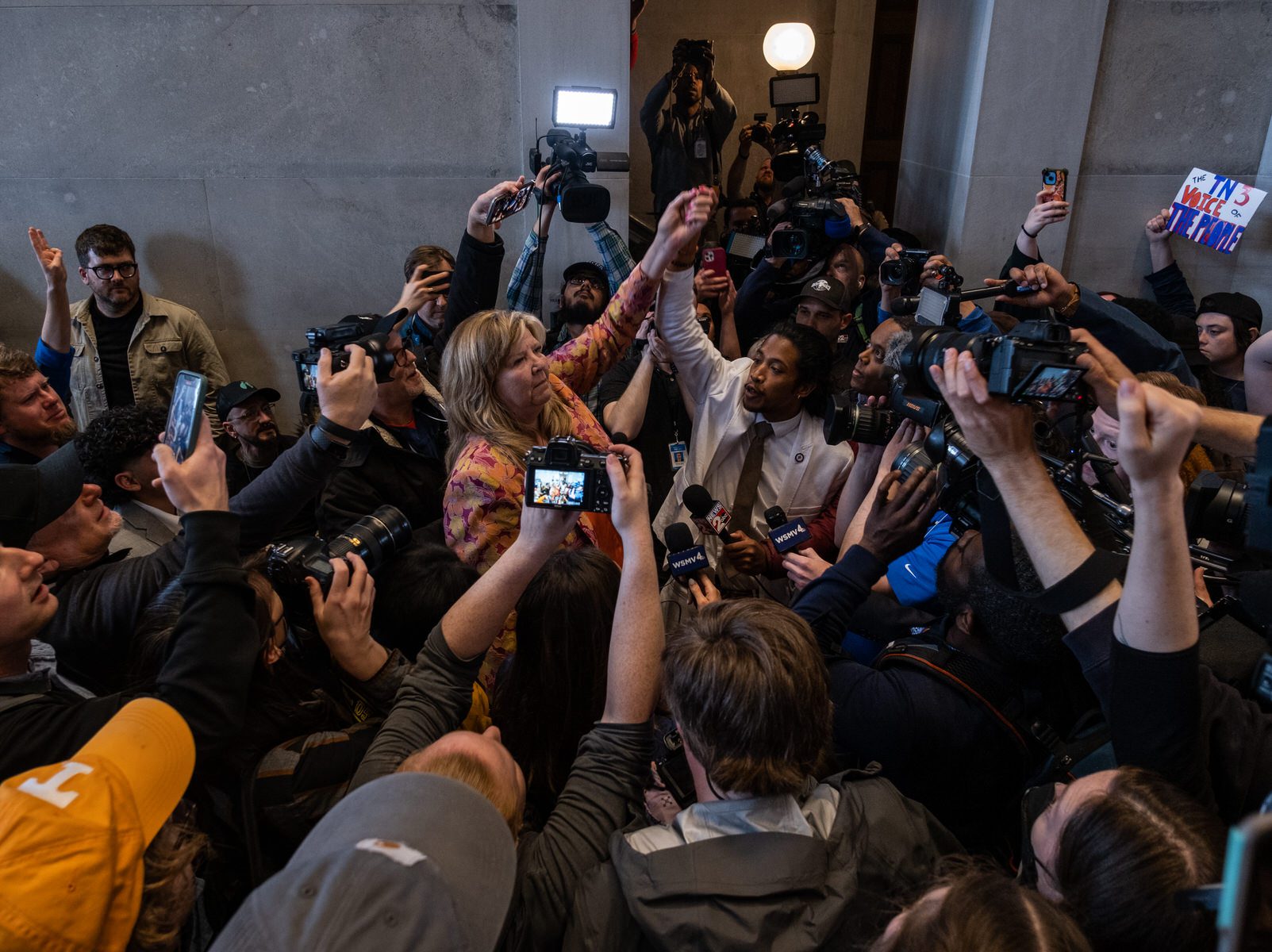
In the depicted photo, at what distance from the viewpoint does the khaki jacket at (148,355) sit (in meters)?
4.35

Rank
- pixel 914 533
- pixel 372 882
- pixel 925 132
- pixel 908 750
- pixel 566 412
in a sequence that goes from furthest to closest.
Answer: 1. pixel 925 132
2. pixel 566 412
3. pixel 914 533
4. pixel 908 750
5. pixel 372 882

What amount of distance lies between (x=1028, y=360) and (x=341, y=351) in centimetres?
171

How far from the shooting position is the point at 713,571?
2.92 metres

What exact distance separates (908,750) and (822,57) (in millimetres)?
8143

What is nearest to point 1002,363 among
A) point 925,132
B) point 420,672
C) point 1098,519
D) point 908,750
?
point 1098,519

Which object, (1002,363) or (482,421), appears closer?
(1002,363)

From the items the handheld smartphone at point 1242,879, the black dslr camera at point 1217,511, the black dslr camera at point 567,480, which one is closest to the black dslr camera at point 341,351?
the black dslr camera at point 567,480

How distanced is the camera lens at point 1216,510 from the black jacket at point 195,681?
1922 millimetres

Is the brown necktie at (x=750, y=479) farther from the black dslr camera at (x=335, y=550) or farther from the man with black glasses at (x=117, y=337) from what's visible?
the man with black glasses at (x=117, y=337)

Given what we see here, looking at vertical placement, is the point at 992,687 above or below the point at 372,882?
below

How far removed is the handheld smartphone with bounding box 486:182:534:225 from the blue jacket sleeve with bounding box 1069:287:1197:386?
2188mm

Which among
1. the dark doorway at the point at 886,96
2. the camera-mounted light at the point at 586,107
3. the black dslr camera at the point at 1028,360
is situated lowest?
the black dslr camera at the point at 1028,360

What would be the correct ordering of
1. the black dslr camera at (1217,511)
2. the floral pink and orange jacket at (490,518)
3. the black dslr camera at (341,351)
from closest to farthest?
the black dslr camera at (1217,511) → the black dslr camera at (341,351) → the floral pink and orange jacket at (490,518)

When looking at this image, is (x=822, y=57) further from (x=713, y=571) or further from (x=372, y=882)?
(x=372, y=882)
